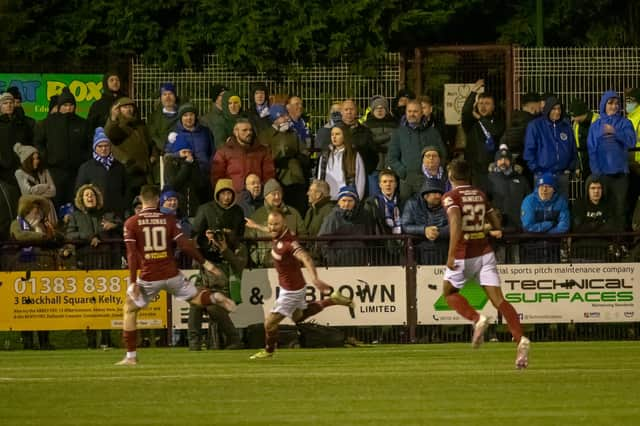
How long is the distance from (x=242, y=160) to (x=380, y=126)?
94.1 inches

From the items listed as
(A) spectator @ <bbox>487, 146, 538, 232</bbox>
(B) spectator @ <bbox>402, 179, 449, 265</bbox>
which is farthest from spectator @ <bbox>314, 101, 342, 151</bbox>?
(A) spectator @ <bbox>487, 146, 538, 232</bbox>

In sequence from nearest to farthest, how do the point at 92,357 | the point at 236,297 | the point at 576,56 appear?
1. the point at 92,357
2. the point at 236,297
3. the point at 576,56

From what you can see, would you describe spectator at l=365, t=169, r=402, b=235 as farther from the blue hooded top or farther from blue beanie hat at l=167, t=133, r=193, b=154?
the blue hooded top

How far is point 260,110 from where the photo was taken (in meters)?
26.8

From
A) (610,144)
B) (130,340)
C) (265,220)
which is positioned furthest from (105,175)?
(610,144)

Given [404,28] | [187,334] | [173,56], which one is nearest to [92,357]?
[187,334]

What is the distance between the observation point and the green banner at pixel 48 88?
1164 inches

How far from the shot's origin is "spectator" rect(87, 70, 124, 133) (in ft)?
86.2

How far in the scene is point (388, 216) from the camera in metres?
24.3

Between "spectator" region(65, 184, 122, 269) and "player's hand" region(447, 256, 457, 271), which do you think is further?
"spectator" region(65, 184, 122, 269)

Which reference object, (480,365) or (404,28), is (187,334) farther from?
(404,28)

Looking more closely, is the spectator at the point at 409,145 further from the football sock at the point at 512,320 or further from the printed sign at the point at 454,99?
the football sock at the point at 512,320

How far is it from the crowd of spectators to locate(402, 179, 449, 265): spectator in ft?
0.06

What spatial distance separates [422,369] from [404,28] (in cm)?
1360
